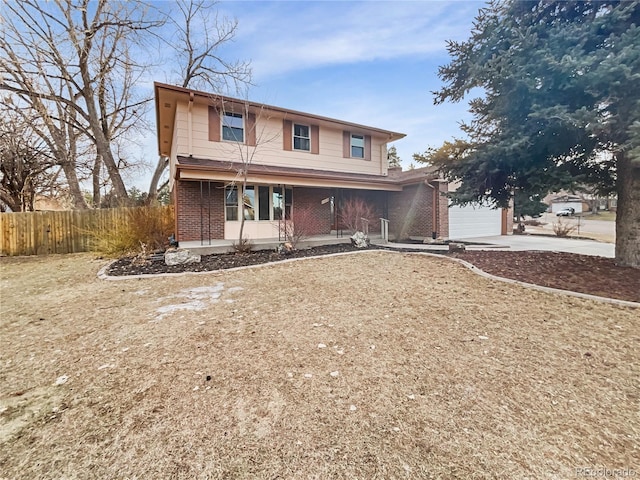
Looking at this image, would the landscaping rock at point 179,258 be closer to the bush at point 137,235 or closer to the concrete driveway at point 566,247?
the bush at point 137,235

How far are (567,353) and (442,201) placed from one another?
34.8ft

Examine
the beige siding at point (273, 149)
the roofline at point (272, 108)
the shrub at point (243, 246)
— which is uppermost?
the roofline at point (272, 108)

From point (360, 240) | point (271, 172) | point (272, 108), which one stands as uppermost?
point (272, 108)

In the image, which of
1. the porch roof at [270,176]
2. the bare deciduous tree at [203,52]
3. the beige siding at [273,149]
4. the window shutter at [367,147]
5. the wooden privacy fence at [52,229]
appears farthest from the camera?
the bare deciduous tree at [203,52]

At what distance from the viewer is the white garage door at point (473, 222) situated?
13875 mm

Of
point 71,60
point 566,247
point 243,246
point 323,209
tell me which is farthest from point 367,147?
point 71,60

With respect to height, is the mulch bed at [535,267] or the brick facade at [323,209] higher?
the brick facade at [323,209]

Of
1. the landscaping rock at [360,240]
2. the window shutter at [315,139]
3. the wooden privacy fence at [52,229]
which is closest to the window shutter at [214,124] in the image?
the window shutter at [315,139]

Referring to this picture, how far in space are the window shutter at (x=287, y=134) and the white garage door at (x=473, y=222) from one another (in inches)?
303

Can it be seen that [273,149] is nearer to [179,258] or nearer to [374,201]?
[374,201]

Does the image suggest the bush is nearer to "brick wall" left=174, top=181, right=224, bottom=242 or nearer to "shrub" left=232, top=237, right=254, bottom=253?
"brick wall" left=174, top=181, right=224, bottom=242

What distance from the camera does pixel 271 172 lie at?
10.2 meters

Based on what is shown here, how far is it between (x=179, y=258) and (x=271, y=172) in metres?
4.02

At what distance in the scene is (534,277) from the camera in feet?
20.0
